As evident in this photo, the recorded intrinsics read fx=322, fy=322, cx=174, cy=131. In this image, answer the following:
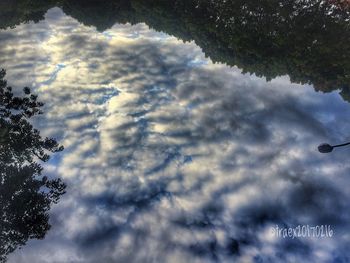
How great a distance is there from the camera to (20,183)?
672 inches

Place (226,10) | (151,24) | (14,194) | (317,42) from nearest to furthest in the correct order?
1. (14,194)
2. (317,42)
3. (226,10)
4. (151,24)

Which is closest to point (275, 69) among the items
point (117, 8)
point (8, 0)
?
point (117, 8)

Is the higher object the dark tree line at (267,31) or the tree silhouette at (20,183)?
the dark tree line at (267,31)

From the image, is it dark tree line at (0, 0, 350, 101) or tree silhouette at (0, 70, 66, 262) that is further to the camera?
dark tree line at (0, 0, 350, 101)

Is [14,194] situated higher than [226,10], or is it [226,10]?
[226,10]

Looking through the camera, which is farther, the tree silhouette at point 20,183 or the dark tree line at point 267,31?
the dark tree line at point 267,31

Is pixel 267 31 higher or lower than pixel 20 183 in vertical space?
higher

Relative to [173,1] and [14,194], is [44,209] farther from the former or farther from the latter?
[173,1]

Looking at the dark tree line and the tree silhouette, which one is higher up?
the dark tree line

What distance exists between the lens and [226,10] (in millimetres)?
29422

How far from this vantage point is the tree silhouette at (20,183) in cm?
1633

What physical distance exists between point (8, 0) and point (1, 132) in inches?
1027

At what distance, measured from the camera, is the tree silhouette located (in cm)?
1633

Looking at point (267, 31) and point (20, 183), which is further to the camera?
point (267, 31)
